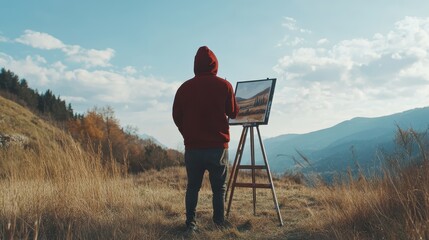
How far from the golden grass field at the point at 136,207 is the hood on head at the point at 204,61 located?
1825mm

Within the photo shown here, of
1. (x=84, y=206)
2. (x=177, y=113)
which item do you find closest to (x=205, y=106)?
(x=177, y=113)

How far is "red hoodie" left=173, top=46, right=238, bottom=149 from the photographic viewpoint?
4.50 m

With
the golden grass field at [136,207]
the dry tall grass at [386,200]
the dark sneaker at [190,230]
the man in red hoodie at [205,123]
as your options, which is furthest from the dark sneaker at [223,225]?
the dry tall grass at [386,200]

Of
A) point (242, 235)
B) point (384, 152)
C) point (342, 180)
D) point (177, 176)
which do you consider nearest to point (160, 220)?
point (242, 235)

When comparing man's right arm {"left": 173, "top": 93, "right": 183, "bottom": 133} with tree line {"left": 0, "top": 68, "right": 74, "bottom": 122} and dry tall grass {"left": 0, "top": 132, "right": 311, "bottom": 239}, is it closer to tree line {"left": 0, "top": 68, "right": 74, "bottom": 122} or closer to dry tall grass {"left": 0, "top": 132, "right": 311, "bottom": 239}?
dry tall grass {"left": 0, "top": 132, "right": 311, "bottom": 239}

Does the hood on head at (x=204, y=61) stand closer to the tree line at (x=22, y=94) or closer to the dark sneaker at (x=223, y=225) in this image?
the dark sneaker at (x=223, y=225)

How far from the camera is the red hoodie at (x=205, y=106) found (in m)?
4.50

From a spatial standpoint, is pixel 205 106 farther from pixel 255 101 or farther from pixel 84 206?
pixel 84 206

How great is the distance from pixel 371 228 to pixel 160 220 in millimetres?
2384

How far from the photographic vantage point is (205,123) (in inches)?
178

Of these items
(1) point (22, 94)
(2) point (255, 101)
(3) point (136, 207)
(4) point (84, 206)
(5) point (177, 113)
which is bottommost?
(3) point (136, 207)

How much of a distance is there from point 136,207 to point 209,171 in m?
1.29

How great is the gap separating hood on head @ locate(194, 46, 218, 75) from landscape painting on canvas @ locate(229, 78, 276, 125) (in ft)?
4.02

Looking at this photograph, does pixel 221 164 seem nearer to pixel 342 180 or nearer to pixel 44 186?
pixel 342 180
